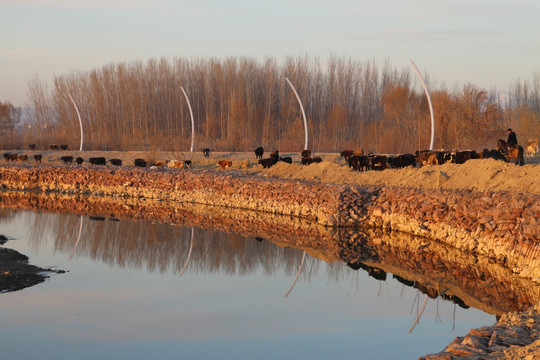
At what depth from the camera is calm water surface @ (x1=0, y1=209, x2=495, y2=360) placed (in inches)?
351

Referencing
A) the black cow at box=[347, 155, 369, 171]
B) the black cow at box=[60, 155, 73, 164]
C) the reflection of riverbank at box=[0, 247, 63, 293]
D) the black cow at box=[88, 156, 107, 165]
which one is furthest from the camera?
the black cow at box=[60, 155, 73, 164]

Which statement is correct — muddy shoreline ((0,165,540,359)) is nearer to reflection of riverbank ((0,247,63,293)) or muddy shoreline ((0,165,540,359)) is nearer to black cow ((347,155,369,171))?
black cow ((347,155,369,171))

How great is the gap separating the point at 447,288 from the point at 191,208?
553 inches

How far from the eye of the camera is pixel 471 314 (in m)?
10.8

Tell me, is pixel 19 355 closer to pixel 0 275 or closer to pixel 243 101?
pixel 0 275

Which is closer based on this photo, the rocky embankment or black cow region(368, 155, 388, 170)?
the rocky embankment

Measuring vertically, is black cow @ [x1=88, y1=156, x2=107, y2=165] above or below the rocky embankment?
above

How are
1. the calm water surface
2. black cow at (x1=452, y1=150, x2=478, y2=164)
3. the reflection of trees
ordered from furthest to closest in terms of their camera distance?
1. black cow at (x1=452, y1=150, x2=478, y2=164)
2. the reflection of trees
3. the calm water surface

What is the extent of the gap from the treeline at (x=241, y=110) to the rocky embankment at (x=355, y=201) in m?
14.7

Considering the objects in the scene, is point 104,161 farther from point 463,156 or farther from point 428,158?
point 463,156

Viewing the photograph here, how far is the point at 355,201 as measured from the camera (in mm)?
19984

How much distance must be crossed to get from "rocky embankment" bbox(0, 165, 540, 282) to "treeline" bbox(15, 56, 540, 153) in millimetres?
14731

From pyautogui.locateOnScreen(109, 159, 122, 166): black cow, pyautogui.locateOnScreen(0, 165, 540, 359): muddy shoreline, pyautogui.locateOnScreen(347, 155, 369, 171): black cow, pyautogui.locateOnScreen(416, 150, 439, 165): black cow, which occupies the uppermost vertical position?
pyautogui.locateOnScreen(416, 150, 439, 165): black cow

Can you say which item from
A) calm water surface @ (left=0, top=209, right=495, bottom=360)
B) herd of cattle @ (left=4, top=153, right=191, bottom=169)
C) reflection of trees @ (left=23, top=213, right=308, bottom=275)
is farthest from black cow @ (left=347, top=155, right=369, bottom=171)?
herd of cattle @ (left=4, top=153, right=191, bottom=169)
